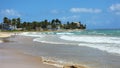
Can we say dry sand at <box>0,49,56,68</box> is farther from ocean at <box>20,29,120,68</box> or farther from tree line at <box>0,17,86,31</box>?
tree line at <box>0,17,86,31</box>

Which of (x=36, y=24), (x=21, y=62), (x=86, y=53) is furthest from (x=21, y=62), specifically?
(x=36, y=24)

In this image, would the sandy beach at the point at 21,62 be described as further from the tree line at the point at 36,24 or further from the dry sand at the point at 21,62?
the tree line at the point at 36,24

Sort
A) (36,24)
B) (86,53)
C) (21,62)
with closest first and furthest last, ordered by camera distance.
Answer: (21,62) → (86,53) → (36,24)

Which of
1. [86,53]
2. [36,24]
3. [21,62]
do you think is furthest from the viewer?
[36,24]

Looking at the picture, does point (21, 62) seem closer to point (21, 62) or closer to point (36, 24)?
point (21, 62)

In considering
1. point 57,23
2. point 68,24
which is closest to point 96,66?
point 57,23

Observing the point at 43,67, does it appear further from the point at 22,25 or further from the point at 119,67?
the point at 22,25

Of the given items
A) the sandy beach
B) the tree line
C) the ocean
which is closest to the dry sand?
the sandy beach

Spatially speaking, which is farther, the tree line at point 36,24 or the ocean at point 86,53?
the tree line at point 36,24

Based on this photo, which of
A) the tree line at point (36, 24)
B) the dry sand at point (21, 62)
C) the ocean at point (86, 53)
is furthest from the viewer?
the tree line at point (36, 24)

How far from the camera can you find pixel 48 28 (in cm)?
15125

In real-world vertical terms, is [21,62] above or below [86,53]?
above

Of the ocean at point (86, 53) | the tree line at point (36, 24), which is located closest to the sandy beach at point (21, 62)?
the ocean at point (86, 53)

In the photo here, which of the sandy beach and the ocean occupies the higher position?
the sandy beach
